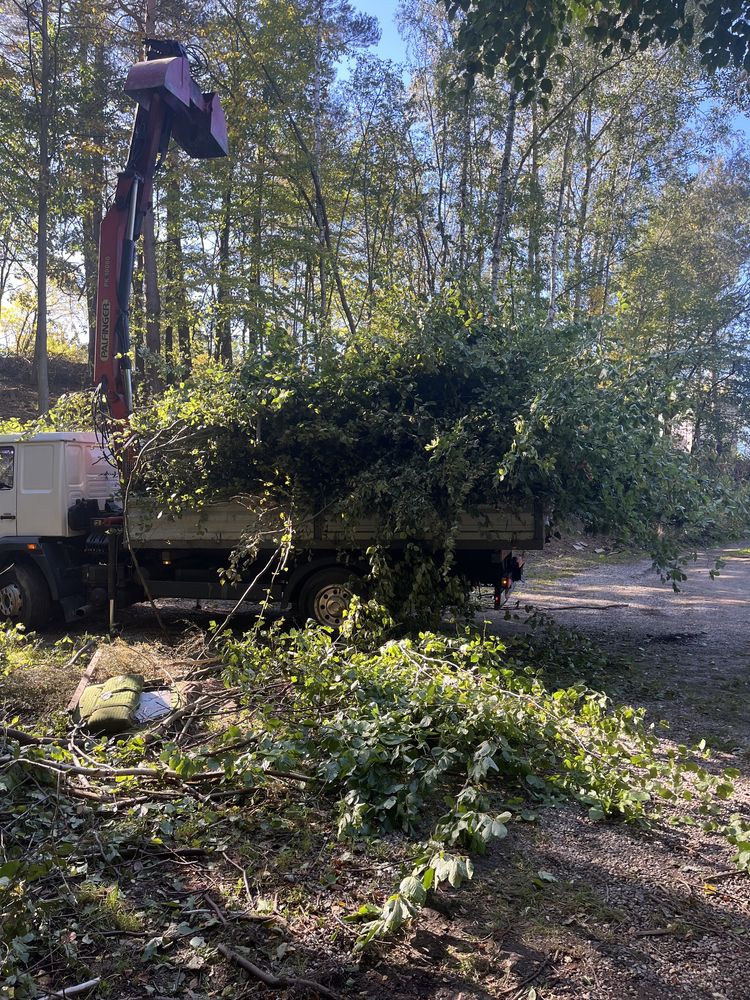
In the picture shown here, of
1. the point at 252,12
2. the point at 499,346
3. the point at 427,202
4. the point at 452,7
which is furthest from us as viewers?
the point at 427,202

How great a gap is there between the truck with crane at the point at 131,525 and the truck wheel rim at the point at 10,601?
2 cm

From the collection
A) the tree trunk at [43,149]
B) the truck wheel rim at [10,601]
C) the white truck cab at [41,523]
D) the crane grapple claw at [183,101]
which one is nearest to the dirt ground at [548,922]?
the white truck cab at [41,523]

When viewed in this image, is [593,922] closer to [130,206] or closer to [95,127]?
[130,206]

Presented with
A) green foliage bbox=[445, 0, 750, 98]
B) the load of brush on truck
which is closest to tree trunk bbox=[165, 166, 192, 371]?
the load of brush on truck

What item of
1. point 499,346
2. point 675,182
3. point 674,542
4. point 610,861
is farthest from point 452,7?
point 675,182

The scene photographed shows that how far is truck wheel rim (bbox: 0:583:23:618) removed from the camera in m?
8.76

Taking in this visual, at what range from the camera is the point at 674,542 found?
6.70 meters

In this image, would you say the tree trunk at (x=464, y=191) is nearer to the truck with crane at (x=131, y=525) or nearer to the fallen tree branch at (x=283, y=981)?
the truck with crane at (x=131, y=525)

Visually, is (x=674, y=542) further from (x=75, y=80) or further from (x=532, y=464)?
(x=75, y=80)

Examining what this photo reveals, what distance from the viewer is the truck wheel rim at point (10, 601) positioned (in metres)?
8.76

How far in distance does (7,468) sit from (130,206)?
137 inches

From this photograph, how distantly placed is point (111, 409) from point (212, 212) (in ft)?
42.6

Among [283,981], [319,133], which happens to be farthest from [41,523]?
[319,133]

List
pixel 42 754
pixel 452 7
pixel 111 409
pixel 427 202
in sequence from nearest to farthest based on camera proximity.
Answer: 1. pixel 42 754
2. pixel 452 7
3. pixel 111 409
4. pixel 427 202
